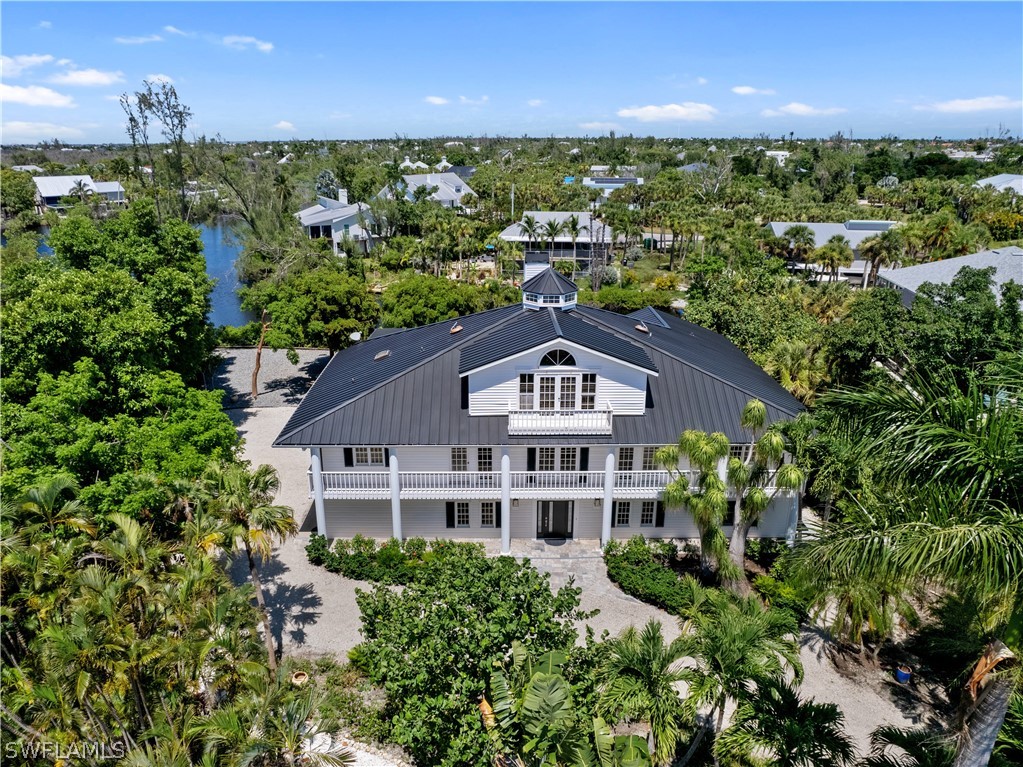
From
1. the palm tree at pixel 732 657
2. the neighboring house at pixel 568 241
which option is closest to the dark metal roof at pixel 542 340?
the palm tree at pixel 732 657

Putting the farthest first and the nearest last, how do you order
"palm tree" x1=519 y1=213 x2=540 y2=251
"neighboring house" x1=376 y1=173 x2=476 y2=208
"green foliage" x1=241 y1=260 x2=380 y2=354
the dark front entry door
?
"neighboring house" x1=376 y1=173 x2=476 y2=208 → "palm tree" x1=519 y1=213 x2=540 y2=251 → "green foliage" x1=241 y1=260 x2=380 y2=354 → the dark front entry door

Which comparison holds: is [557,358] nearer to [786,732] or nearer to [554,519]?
[554,519]

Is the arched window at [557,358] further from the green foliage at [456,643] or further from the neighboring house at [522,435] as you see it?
the green foliage at [456,643]

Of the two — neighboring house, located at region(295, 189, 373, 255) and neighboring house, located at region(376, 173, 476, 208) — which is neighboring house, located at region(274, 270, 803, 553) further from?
neighboring house, located at region(376, 173, 476, 208)

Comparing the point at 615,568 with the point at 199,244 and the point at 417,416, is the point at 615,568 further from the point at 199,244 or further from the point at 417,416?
the point at 199,244

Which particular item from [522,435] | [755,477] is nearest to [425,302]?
[522,435]

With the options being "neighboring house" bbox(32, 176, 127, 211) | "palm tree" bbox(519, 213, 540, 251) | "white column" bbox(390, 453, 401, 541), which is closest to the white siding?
"white column" bbox(390, 453, 401, 541)

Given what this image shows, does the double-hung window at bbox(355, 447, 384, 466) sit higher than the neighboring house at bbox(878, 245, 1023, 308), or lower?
lower

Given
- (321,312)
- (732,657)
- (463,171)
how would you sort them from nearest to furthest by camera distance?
(732,657)
(321,312)
(463,171)
